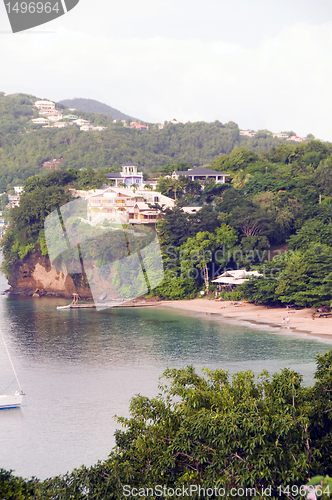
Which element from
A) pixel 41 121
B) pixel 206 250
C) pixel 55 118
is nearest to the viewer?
pixel 206 250

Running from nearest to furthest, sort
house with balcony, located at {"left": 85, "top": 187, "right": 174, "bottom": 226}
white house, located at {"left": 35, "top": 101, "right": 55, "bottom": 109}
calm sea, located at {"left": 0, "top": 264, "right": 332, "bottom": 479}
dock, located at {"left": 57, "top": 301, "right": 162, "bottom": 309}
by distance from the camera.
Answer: calm sea, located at {"left": 0, "top": 264, "right": 332, "bottom": 479} → dock, located at {"left": 57, "top": 301, "right": 162, "bottom": 309} → house with balcony, located at {"left": 85, "top": 187, "right": 174, "bottom": 226} → white house, located at {"left": 35, "top": 101, "right": 55, "bottom": 109}

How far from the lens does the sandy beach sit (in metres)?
23.7

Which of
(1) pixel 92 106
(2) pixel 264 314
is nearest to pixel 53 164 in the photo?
(2) pixel 264 314

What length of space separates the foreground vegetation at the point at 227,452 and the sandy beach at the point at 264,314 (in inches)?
575

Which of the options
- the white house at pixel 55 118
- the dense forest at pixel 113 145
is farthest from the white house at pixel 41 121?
the white house at pixel 55 118

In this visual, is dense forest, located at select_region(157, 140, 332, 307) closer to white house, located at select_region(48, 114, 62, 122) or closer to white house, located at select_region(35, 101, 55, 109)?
white house, located at select_region(48, 114, 62, 122)

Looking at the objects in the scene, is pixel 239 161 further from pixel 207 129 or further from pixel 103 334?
pixel 207 129

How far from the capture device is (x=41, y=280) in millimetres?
37750

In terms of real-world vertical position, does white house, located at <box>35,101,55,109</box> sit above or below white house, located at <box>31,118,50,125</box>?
above

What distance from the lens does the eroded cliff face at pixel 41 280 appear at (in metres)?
35.2

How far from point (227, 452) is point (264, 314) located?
63.4 feet

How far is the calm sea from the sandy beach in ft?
3.24

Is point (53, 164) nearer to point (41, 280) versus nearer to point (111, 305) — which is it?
point (41, 280)

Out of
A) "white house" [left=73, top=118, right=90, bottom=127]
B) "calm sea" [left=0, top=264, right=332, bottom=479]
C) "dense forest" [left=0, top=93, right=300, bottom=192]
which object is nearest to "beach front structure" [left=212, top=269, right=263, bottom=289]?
"calm sea" [left=0, top=264, right=332, bottom=479]
